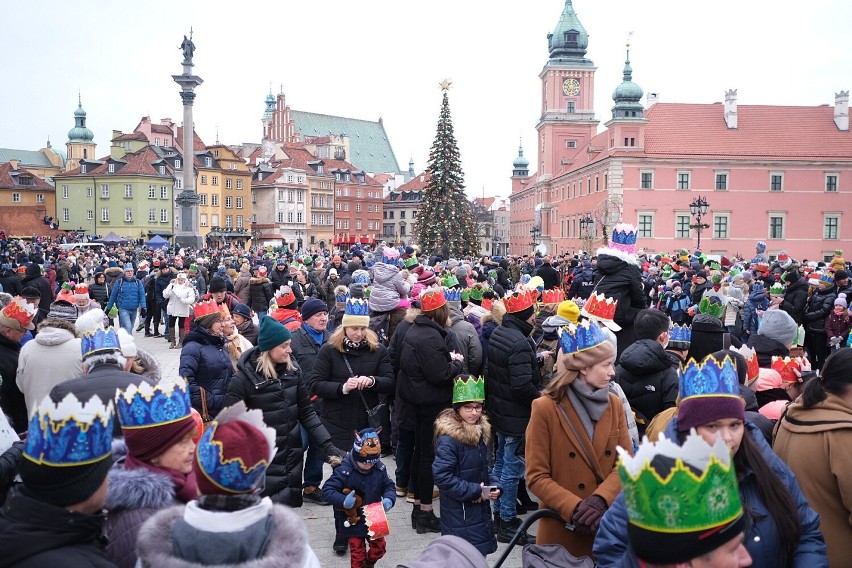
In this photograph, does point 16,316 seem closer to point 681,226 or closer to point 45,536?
point 45,536

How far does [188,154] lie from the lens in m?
50.7

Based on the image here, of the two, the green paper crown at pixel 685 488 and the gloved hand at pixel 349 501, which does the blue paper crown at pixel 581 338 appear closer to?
the green paper crown at pixel 685 488

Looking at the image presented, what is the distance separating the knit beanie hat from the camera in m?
5.14

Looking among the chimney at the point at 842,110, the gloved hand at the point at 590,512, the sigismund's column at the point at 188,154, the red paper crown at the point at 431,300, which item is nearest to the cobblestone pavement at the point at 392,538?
the red paper crown at the point at 431,300

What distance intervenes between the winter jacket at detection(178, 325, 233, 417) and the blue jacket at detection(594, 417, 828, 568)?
4406 mm

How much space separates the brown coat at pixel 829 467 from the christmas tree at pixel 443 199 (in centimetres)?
4591

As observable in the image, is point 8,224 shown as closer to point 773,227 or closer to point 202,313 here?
point 773,227

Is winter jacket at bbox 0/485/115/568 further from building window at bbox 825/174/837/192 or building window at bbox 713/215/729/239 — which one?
building window at bbox 825/174/837/192

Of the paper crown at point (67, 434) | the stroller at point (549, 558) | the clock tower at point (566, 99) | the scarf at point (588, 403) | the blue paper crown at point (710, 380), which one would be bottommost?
the stroller at point (549, 558)

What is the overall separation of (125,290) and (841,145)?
200 ft

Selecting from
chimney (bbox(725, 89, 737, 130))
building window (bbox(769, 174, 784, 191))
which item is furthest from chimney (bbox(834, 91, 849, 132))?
chimney (bbox(725, 89, 737, 130))

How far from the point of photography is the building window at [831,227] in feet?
193

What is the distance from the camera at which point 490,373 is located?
252 inches

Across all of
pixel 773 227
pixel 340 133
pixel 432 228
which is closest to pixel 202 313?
pixel 432 228
